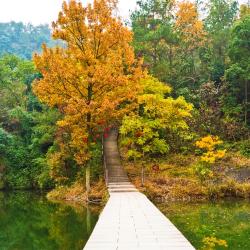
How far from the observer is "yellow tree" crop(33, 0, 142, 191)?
22.6 meters

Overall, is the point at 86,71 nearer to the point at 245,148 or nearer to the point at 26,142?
the point at 245,148

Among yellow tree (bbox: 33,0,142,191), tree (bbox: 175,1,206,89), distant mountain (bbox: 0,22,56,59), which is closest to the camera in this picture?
yellow tree (bbox: 33,0,142,191)

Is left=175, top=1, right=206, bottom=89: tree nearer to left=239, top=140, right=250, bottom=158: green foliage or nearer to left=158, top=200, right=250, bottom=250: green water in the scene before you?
left=239, top=140, right=250, bottom=158: green foliage

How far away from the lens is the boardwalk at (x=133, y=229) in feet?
31.0

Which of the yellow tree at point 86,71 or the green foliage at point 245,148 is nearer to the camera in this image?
the yellow tree at point 86,71

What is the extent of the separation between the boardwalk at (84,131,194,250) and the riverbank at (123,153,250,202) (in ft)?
9.48

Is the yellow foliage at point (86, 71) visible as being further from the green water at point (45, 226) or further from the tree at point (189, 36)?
the tree at point (189, 36)

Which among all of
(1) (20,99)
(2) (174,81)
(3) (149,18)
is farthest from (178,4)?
(1) (20,99)

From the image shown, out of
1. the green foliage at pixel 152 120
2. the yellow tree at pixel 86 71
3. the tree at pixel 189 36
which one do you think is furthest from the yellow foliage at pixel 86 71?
the tree at pixel 189 36

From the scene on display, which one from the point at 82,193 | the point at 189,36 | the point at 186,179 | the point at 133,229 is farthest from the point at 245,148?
the point at 133,229

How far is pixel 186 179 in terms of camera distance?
24406mm

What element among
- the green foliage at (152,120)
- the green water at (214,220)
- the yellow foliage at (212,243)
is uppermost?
the green foliage at (152,120)

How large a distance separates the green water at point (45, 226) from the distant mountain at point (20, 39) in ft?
353

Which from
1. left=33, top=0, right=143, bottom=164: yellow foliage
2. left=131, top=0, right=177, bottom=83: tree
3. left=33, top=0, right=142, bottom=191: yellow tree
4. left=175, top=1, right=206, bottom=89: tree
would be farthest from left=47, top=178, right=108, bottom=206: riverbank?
left=175, top=1, right=206, bottom=89: tree
